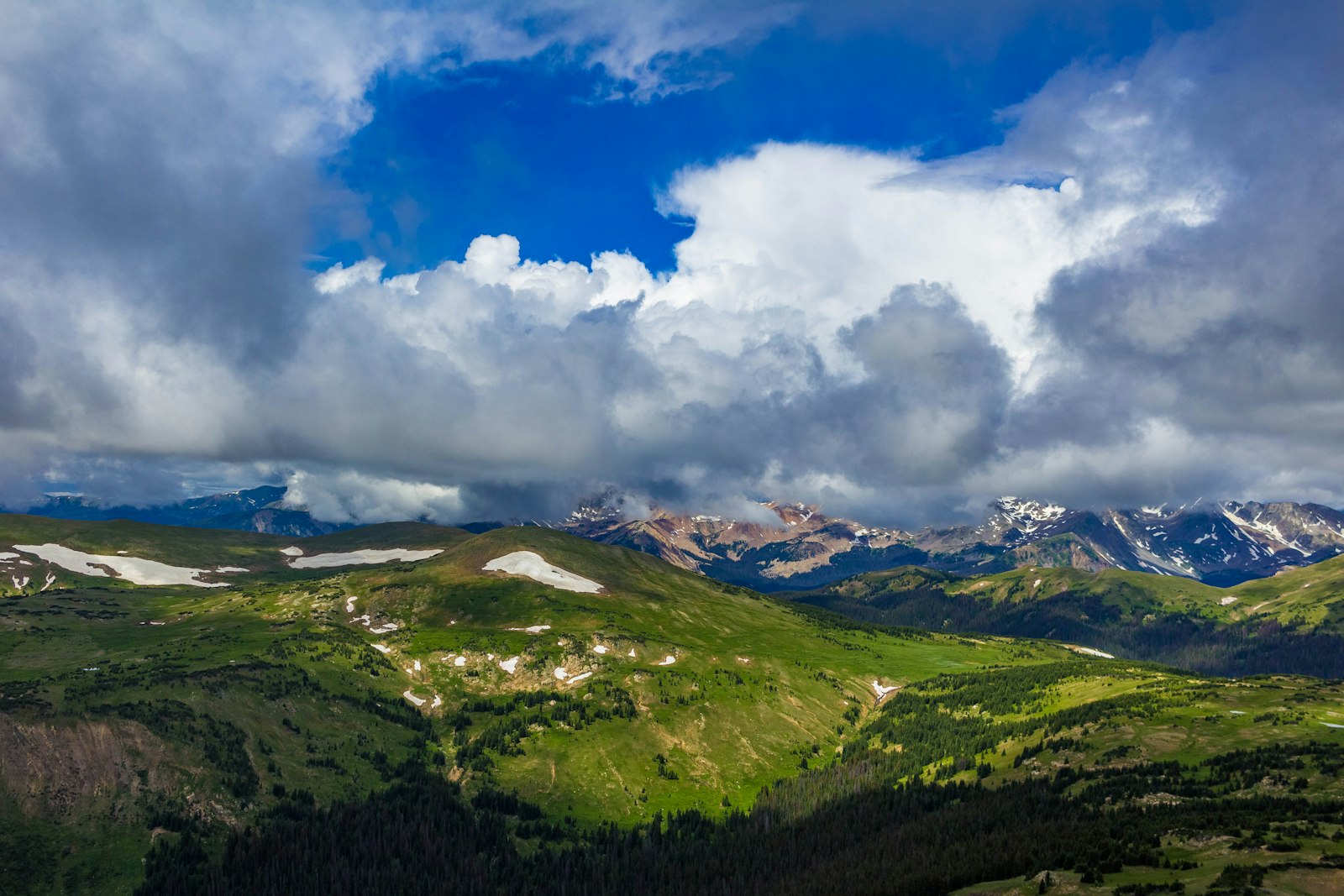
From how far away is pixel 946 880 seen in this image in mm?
163375

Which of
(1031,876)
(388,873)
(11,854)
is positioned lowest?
(388,873)

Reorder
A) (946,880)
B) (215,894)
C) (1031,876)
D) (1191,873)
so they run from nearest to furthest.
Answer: (1191,873)
(1031,876)
(946,880)
(215,894)

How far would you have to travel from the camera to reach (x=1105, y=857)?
5650 inches

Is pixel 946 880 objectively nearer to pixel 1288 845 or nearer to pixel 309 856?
pixel 1288 845

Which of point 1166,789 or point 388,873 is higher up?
point 1166,789

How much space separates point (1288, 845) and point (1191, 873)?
2098 cm

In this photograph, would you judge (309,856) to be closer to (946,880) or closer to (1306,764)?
(946,880)

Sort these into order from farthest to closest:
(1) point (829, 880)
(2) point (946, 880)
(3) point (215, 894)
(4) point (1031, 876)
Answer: (1) point (829, 880)
(3) point (215, 894)
(2) point (946, 880)
(4) point (1031, 876)

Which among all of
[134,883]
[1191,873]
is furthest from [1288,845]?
[134,883]

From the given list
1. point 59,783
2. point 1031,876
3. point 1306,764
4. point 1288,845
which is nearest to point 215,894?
point 59,783

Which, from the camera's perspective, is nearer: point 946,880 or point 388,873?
point 946,880

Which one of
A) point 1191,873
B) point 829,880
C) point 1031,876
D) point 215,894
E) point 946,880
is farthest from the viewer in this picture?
point 829,880

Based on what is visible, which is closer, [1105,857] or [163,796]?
[1105,857]

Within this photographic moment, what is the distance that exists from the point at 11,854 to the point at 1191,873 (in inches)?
9173
